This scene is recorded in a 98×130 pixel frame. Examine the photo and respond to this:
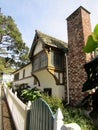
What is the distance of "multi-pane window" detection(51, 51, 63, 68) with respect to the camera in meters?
11.1

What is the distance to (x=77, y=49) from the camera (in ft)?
33.1

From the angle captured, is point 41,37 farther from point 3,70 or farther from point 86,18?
point 3,70

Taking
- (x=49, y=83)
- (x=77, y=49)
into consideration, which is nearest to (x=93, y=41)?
(x=77, y=49)

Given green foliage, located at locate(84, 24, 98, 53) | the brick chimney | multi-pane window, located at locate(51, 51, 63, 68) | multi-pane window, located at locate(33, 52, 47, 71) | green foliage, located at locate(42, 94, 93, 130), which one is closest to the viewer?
green foliage, located at locate(84, 24, 98, 53)

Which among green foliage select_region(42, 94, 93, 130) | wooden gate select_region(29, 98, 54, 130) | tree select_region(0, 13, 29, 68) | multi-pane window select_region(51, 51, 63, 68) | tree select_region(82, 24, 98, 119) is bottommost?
green foliage select_region(42, 94, 93, 130)

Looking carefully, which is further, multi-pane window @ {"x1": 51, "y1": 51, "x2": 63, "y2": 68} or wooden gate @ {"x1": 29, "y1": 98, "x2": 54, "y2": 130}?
multi-pane window @ {"x1": 51, "y1": 51, "x2": 63, "y2": 68}

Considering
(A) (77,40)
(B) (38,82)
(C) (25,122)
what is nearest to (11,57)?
(B) (38,82)

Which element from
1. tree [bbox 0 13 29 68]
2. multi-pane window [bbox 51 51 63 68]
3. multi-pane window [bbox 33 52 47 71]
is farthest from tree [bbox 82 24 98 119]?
tree [bbox 0 13 29 68]

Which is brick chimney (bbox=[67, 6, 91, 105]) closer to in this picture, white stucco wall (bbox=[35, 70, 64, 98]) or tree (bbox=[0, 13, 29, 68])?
white stucco wall (bbox=[35, 70, 64, 98])

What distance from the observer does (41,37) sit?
11836 millimetres

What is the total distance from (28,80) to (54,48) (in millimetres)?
8521

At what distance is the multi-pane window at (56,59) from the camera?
11069 mm

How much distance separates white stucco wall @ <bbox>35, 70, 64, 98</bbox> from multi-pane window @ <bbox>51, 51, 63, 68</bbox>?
48.7 inches

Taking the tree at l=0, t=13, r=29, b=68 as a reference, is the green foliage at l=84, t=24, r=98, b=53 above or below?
below
